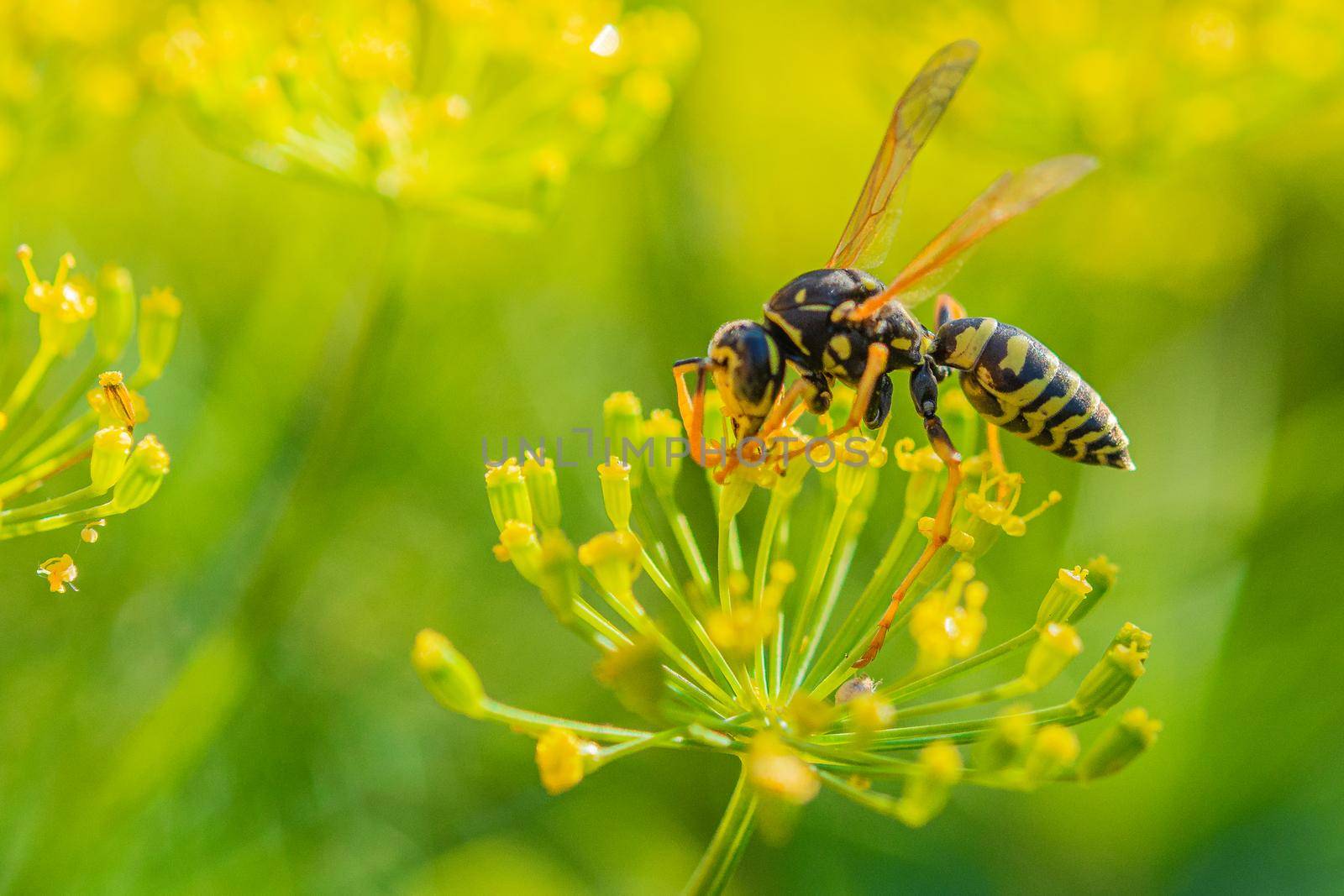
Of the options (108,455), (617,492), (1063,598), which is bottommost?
(108,455)

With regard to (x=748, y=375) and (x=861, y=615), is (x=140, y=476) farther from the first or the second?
(x=861, y=615)

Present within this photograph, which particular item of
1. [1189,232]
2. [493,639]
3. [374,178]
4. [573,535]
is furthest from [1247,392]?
[374,178]

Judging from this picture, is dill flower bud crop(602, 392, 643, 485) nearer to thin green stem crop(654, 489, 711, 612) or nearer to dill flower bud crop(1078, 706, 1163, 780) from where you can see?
thin green stem crop(654, 489, 711, 612)

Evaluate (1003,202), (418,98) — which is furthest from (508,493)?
(418,98)

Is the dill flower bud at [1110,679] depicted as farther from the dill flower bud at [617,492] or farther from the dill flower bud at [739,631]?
the dill flower bud at [617,492]

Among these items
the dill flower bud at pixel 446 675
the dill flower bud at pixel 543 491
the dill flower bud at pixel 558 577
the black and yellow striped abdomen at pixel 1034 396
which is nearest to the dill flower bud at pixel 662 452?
the dill flower bud at pixel 543 491
